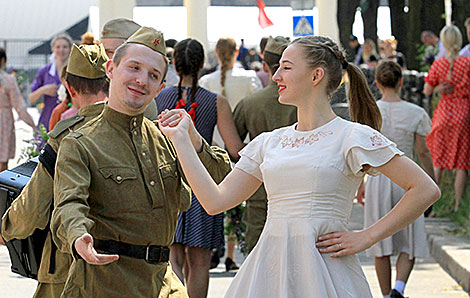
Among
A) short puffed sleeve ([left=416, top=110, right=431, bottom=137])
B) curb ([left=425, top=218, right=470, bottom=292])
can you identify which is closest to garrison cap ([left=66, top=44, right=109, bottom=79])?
short puffed sleeve ([left=416, top=110, right=431, bottom=137])

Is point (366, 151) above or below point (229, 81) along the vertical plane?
above

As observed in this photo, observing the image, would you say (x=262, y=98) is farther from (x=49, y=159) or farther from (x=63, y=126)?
(x=49, y=159)

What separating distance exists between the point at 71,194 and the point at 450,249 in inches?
267

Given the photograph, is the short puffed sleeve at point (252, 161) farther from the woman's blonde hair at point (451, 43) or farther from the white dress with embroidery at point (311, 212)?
the woman's blonde hair at point (451, 43)

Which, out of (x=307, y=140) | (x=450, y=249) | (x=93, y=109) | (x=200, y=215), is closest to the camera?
(x=307, y=140)

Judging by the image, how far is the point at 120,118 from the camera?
405cm

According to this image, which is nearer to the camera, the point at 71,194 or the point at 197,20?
the point at 71,194

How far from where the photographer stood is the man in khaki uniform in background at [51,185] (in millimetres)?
4102

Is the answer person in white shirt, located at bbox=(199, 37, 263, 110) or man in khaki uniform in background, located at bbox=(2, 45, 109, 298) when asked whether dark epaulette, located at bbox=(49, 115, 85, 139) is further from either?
person in white shirt, located at bbox=(199, 37, 263, 110)

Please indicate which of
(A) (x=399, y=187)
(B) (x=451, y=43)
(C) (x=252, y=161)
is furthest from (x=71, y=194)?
(B) (x=451, y=43)

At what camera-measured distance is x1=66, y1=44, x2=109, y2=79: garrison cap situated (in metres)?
4.51

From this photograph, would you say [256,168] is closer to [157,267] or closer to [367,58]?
[157,267]

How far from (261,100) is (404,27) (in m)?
17.2

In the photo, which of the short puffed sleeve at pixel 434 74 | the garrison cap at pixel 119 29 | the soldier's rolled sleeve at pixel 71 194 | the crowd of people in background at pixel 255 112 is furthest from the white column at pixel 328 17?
the soldier's rolled sleeve at pixel 71 194
